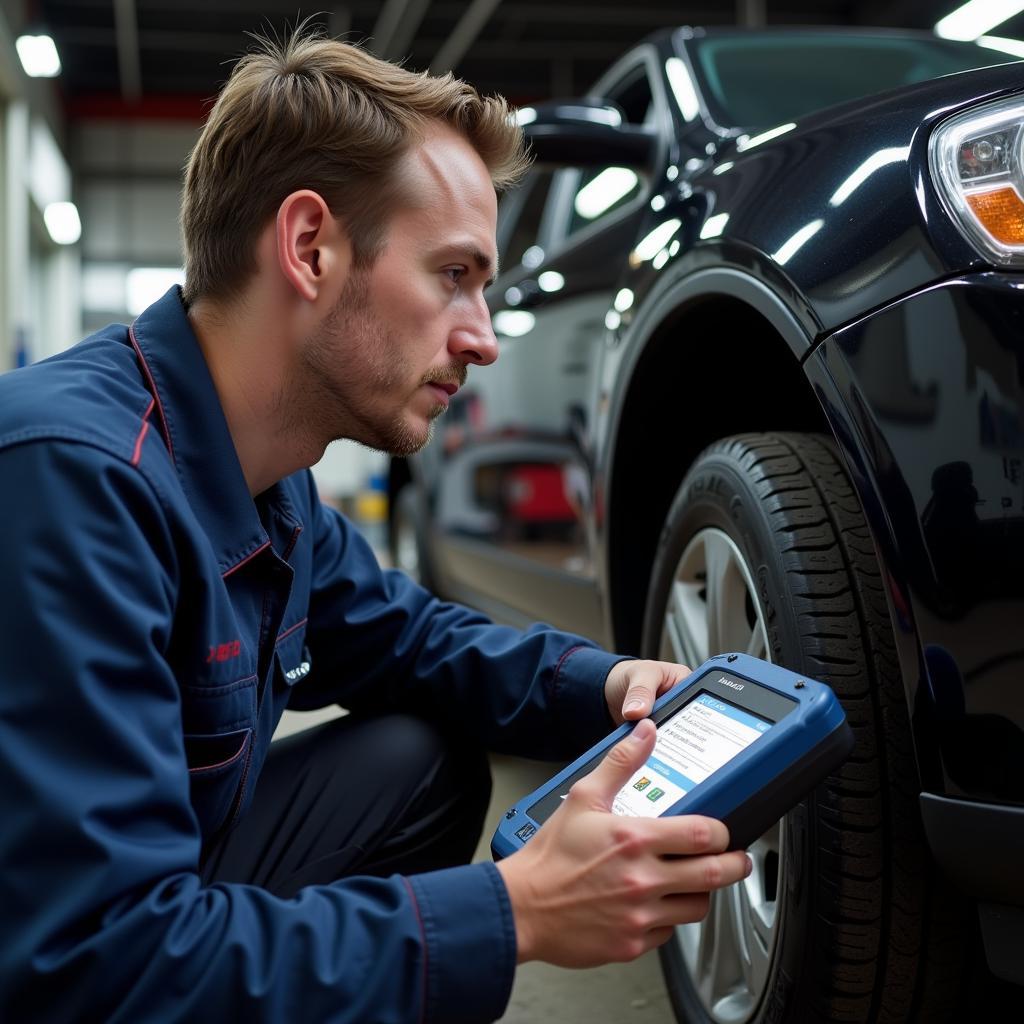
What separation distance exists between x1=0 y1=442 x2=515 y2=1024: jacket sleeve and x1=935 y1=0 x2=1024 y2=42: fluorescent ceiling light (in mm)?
6141

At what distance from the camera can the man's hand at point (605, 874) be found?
75 cm

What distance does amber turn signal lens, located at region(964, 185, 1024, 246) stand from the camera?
2.82 ft

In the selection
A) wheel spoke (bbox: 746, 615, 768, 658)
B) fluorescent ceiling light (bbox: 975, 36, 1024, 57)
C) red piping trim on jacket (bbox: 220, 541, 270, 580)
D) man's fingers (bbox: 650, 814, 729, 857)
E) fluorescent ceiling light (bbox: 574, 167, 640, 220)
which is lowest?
man's fingers (bbox: 650, 814, 729, 857)

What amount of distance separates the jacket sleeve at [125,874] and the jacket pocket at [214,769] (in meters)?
0.15

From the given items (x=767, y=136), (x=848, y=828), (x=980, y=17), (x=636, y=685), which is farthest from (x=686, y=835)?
(x=980, y=17)

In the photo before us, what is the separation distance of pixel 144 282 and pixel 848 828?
12844 mm

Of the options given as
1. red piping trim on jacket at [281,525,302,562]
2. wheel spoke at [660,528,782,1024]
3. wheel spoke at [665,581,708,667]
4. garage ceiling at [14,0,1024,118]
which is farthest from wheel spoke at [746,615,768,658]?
garage ceiling at [14,0,1024,118]

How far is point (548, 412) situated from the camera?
2.03m

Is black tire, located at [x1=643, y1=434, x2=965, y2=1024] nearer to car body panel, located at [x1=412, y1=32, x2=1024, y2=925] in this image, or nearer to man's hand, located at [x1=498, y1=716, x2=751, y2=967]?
car body panel, located at [x1=412, y1=32, x2=1024, y2=925]

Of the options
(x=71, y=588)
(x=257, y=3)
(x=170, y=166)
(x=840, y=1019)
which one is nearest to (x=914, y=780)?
(x=840, y=1019)

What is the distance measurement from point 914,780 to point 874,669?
0.09 meters

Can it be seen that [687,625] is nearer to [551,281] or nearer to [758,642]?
[758,642]

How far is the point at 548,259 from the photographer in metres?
2.24

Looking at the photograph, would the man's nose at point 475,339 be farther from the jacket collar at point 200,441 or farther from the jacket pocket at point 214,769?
the jacket pocket at point 214,769
